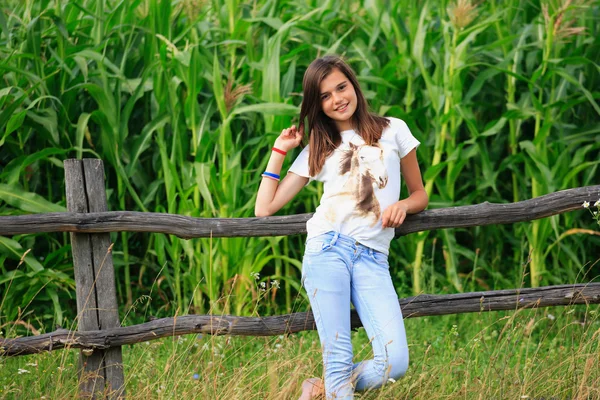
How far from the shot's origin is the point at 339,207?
124 inches

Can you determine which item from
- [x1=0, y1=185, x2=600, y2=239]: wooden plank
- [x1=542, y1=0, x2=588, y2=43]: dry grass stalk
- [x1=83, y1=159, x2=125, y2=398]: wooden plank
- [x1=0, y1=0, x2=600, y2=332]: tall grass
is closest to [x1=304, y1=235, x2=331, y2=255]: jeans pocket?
[x1=0, y1=185, x2=600, y2=239]: wooden plank

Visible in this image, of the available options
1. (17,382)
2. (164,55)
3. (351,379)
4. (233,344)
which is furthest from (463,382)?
(164,55)

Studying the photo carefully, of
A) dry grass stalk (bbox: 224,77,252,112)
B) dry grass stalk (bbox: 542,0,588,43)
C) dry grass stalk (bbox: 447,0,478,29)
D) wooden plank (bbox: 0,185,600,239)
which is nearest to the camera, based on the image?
wooden plank (bbox: 0,185,600,239)

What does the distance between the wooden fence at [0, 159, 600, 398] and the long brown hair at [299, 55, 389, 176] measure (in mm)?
351

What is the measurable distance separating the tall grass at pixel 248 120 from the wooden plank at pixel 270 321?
2.88ft

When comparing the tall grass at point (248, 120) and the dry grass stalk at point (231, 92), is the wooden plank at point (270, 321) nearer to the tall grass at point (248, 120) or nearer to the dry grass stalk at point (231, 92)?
the tall grass at point (248, 120)

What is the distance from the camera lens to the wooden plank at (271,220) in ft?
11.3

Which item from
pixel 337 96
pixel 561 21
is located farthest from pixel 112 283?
pixel 561 21

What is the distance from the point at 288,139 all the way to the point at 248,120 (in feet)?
6.59

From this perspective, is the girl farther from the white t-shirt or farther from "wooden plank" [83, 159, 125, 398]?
"wooden plank" [83, 159, 125, 398]

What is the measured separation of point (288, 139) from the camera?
3.28m

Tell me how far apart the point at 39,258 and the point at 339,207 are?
2.43 metres

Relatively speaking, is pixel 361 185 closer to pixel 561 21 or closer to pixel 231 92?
pixel 231 92

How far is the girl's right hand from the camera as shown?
326cm
